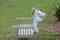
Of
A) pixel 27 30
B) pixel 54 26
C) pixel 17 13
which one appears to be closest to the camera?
pixel 27 30

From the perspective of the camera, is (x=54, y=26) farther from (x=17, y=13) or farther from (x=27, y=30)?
(x=17, y=13)

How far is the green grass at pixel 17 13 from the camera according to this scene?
25.1 ft

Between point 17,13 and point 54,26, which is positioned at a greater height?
point 17,13

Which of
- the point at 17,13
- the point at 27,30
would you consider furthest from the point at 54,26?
the point at 17,13

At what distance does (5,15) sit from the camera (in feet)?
35.5

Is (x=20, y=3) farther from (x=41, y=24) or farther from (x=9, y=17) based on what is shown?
(x=41, y=24)

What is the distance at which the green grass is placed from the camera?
7.65 meters

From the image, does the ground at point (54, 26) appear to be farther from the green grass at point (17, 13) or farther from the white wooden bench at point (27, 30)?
the white wooden bench at point (27, 30)

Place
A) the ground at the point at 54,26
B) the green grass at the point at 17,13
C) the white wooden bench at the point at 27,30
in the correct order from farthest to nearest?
the ground at the point at 54,26 < the green grass at the point at 17,13 < the white wooden bench at the point at 27,30

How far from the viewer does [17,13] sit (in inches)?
438

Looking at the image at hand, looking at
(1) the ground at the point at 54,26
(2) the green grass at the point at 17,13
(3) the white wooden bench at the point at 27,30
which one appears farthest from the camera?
(1) the ground at the point at 54,26

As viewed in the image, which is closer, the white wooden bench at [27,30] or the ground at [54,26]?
the white wooden bench at [27,30]

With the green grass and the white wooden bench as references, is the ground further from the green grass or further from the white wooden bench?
the white wooden bench

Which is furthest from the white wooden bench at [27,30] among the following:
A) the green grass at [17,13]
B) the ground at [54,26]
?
the ground at [54,26]
